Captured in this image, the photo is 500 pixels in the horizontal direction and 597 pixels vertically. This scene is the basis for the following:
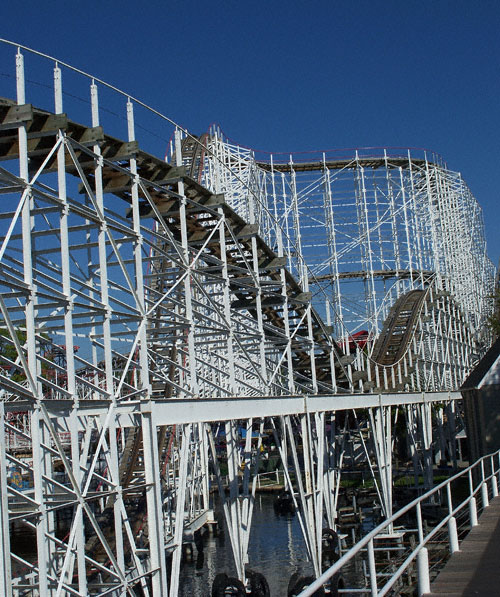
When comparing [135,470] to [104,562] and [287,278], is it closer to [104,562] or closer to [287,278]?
[104,562]

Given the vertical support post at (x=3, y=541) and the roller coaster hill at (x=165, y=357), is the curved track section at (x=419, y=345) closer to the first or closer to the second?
the roller coaster hill at (x=165, y=357)

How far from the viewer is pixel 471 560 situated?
7.86m

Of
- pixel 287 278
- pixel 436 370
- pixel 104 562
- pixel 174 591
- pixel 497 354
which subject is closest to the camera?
pixel 174 591

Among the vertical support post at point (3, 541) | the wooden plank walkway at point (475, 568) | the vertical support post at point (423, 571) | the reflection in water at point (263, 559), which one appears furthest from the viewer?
the reflection in water at point (263, 559)

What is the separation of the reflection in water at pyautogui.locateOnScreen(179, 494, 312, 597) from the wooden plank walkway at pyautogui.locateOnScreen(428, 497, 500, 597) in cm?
866

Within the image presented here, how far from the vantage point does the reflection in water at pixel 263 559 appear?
18.4 meters

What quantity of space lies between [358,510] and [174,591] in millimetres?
15909

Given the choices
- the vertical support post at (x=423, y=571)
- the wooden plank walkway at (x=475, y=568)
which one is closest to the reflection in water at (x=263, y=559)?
the wooden plank walkway at (x=475, y=568)

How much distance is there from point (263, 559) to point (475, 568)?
1428cm

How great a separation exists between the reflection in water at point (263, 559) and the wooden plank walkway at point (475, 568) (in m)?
8.66

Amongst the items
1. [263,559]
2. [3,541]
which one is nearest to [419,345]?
[263,559]

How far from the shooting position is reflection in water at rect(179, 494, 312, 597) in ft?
60.3

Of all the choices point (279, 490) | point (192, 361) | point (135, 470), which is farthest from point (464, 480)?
point (192, 361)

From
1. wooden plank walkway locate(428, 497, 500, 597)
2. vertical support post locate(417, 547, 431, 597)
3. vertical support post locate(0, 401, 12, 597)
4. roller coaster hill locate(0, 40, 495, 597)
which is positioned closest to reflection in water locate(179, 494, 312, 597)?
roller coaster hill locate(0, 40, 495, 597)
